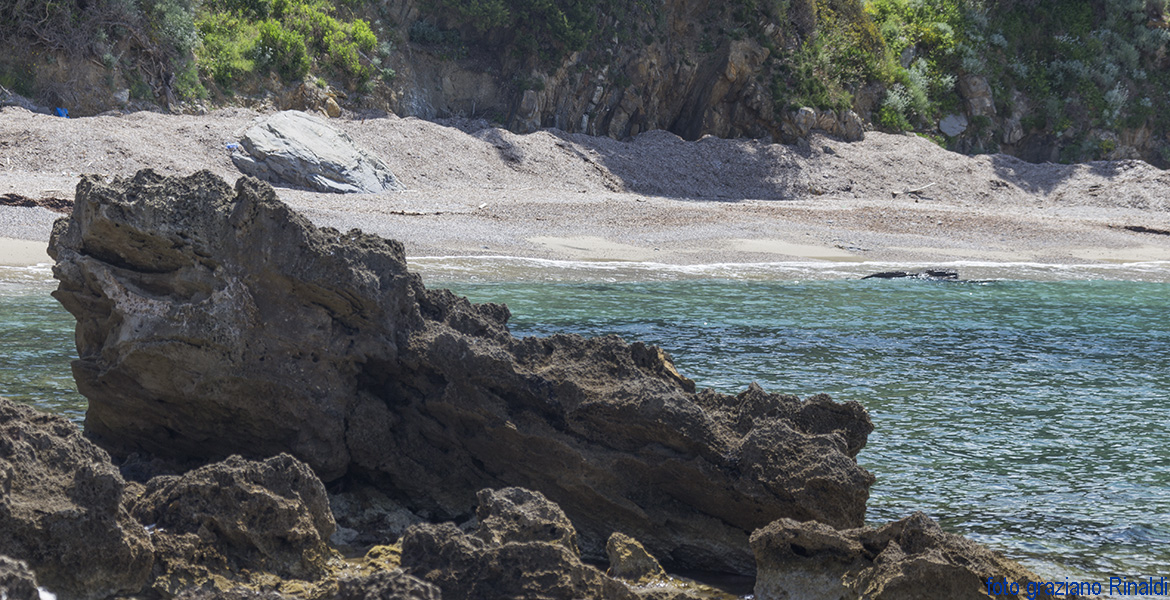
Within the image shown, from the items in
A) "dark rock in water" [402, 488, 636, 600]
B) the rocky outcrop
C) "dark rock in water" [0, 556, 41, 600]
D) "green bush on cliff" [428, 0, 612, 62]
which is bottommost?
the rocky outcrop

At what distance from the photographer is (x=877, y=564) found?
4340 millimetres

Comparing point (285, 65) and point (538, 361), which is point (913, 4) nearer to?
point (285, 65)

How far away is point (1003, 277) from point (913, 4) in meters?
19.9

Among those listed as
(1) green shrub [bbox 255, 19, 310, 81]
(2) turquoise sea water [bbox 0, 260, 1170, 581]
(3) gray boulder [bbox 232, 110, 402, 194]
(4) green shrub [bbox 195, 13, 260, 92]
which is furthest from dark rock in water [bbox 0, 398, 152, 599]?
(1) green shrub [bbox 255, 19, 310, 81]

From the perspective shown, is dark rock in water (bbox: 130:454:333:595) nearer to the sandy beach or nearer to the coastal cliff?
the coastal cliff

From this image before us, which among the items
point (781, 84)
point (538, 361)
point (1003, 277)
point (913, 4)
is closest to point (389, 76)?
point (781, 84)

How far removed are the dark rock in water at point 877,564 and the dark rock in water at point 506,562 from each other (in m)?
0.72

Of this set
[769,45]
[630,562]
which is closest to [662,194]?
[769,45]

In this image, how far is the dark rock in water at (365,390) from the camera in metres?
5.40

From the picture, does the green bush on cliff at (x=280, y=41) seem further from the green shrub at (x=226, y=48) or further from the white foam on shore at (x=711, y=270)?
the white foam on shore at (x=711, y=270)

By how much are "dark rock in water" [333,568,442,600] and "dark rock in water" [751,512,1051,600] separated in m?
1.65

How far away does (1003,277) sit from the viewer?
1783cm

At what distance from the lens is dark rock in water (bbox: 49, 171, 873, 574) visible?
5398 mm

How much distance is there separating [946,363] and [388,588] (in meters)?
8.04
